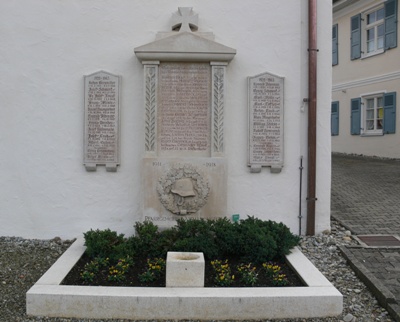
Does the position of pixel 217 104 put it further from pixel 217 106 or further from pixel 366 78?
→ pixel 366 78

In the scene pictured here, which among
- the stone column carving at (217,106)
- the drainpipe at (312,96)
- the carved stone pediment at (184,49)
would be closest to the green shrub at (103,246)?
the stone column carving at (217,106)

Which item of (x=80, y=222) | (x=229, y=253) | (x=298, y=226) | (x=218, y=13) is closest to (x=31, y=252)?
(x=80, y=222)

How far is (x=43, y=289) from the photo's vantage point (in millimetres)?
4047

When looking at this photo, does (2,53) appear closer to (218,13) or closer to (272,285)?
(218,13)

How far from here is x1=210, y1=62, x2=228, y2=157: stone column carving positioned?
229 inches

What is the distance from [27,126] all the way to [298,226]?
4.06 metres

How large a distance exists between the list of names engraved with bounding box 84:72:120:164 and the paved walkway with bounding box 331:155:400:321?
3.38m

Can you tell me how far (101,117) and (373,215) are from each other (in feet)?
15.2

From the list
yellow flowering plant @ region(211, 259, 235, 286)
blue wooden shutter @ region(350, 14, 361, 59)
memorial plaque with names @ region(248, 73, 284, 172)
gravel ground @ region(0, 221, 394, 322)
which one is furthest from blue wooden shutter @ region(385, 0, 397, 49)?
yellow flowering plant @ region(211, 259, 235, 286)

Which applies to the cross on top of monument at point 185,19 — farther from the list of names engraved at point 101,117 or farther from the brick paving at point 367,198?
the brick paving at point 367,198

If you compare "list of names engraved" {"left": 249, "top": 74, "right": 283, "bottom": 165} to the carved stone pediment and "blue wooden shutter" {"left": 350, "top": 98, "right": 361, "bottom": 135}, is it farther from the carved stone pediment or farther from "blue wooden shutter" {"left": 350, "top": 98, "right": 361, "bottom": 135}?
"blue wooden shutter" {"left": 350, "top": 98, "right": 361, "bottom": 135}

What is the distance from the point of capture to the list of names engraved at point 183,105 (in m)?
5.88

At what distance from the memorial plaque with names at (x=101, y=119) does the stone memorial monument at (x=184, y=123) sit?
462 millimetres

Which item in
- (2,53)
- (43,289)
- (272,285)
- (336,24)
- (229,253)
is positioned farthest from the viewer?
(336,24)
